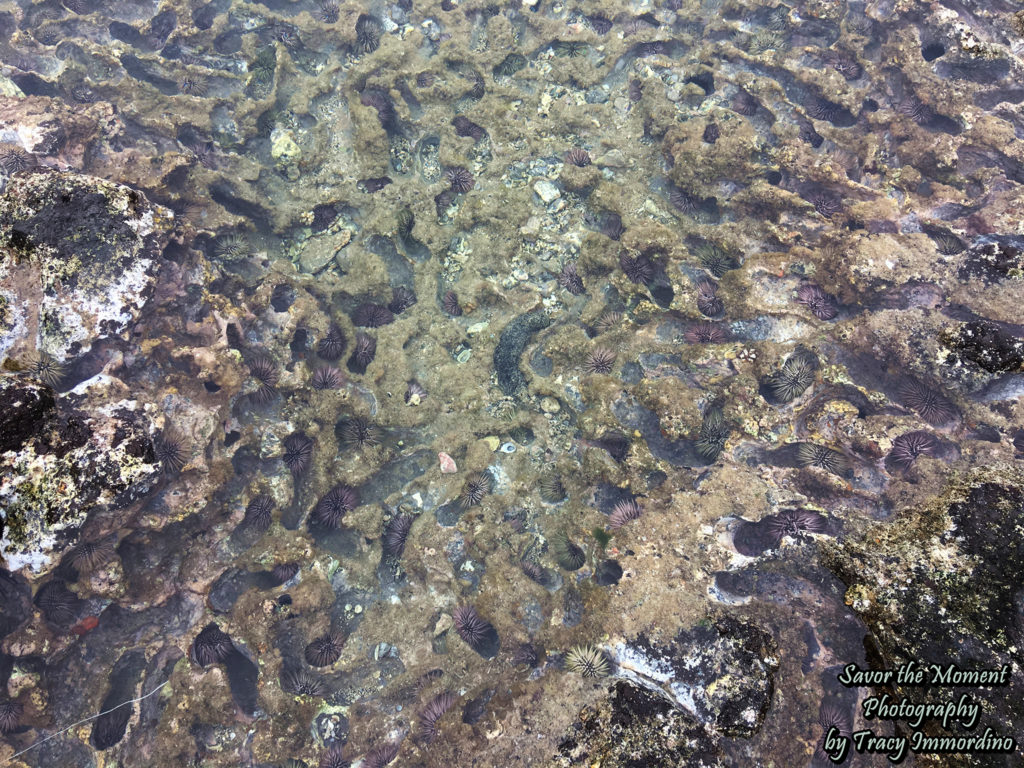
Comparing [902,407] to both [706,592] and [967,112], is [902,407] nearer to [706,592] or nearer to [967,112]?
[706,592]

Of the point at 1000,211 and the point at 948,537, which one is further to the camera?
the point at 1000,211

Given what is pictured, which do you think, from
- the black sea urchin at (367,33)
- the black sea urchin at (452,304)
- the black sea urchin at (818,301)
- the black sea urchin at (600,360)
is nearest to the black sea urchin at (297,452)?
the black sea urchin at (452,304)

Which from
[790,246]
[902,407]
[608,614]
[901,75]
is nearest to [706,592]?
[608,614]

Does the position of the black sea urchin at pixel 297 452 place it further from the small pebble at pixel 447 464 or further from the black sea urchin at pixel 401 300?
the black sea urchin at pixel 401 300

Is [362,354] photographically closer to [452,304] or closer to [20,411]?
[452,304]

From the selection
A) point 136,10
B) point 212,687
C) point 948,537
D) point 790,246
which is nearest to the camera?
point 948,537

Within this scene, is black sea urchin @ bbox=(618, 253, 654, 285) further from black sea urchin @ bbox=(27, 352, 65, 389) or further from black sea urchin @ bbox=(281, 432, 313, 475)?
black sea urchin @ bbox=(27, 352, 65, 389)

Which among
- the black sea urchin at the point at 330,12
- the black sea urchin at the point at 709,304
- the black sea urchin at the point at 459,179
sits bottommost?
the black sea urchin at the point at 709,304
